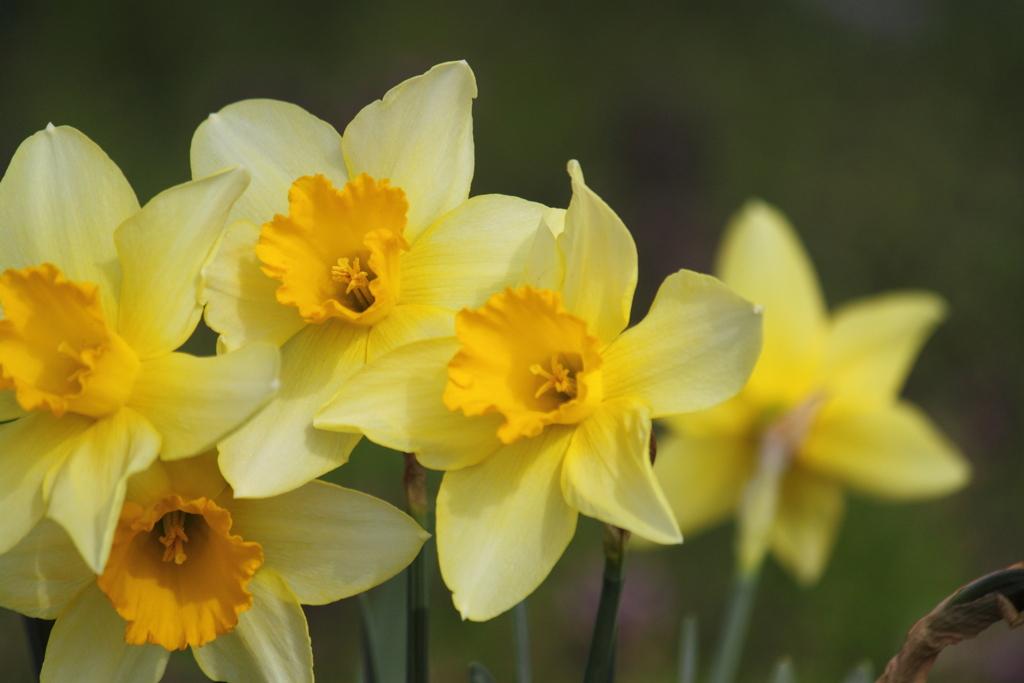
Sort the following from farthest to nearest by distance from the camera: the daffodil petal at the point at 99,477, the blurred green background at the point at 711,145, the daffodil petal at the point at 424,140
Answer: the blurred green background at the point at 711,145 < the daffodil petal at the point at 424,140 < the daffodil petal at the point at 99,477

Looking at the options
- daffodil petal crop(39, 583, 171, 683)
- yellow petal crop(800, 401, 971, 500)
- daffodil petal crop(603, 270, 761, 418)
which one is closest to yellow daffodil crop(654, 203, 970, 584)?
yellow petal crop(800, 401, 971, 500)

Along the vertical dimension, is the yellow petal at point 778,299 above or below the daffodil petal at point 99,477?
below

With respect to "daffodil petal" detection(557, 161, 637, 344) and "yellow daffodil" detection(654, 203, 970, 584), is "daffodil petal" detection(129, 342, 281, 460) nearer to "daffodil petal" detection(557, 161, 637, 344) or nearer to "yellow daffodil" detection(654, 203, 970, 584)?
"daffodil petal" detection(557, 161, 637, 344)

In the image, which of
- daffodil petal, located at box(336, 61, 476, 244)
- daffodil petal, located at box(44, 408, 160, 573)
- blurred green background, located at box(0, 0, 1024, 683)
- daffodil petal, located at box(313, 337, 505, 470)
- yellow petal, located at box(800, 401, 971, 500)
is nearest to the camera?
daffodil petal, located at box(44, 408, 160, 573)

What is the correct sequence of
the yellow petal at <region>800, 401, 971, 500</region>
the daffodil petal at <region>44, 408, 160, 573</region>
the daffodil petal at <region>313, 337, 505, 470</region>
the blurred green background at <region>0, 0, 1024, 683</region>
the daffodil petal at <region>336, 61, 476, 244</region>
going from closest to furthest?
the daffodil petal at <region>44, 408, 160, 573</region> < the daffodil petal at <region>313, 337, 505, 470</region> < the daffodil petal at <region>336, 61, 476, 244</region> < the yellow petal at <region>800, 401, 971, 500</region> < the blurred green background at <region>0, 0, 1024, 683</region>

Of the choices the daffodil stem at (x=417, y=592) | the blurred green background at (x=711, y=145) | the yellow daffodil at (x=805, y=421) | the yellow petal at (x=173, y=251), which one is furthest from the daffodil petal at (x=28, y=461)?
the blurred green background at (x=711, y=145)

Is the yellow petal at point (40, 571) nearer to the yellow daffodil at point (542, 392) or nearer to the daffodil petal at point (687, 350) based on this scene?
the yellow daffodil at point (542, 392)

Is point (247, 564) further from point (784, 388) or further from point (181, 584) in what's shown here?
point (784, 388)
